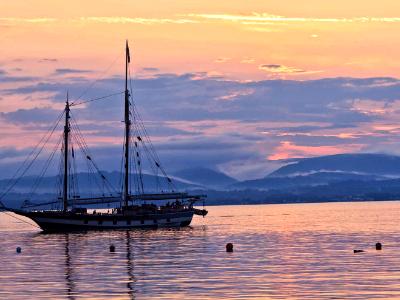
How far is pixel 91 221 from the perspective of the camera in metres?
180

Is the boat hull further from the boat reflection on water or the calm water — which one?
the calm water

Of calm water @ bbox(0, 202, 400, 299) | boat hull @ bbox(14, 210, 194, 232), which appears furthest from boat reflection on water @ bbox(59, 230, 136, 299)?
boat hull @ bbox(14, 210, 194, 232)

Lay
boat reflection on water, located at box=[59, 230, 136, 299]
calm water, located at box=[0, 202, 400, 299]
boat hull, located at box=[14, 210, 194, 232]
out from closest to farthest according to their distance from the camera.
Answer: calm water, located at box=[0, 202, 400, 299] → boat reflection on water, located at box=[59, 230, 136, 299] → boat hull, located at box=[14, 210, 194, 232]

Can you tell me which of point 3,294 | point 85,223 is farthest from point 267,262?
point 85,223

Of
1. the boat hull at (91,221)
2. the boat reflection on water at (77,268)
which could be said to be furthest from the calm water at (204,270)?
the boat hull at (91,221)

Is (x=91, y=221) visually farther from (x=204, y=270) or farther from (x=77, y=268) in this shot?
(x=204, y=270)

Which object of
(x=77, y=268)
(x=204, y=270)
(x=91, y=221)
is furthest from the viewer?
(x=91, y=221)

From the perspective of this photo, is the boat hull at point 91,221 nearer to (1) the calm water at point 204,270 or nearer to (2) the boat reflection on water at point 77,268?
(2) the boat reflection on water at point 77,268

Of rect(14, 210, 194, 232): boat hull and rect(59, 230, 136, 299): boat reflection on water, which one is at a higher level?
rect(14, 210, 194, 232): boat hull

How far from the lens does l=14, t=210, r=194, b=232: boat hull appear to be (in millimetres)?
179875

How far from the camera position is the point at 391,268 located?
277 feet

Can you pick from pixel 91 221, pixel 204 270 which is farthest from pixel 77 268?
pixel 91 221

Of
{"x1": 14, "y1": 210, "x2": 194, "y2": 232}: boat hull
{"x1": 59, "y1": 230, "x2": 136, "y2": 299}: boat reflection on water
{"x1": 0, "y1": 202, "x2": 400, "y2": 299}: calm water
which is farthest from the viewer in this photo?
{"x1": 14, "y1": 210, "x2": 194, "y2": 232}: boat hull

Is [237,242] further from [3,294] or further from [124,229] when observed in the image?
[3,294]
